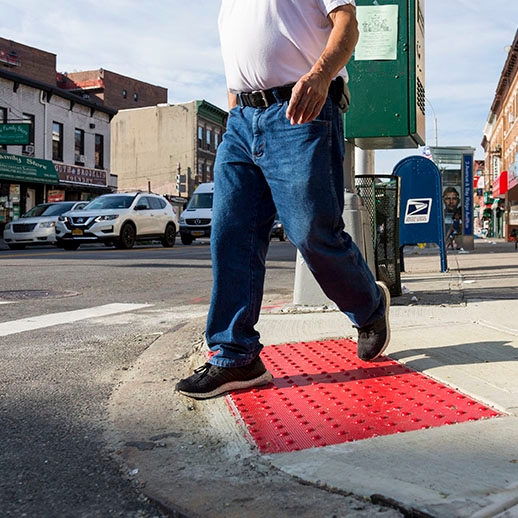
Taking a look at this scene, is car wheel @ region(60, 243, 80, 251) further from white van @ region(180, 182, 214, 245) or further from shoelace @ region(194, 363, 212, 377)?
shoelace @ region(194, 363, 212, 377)

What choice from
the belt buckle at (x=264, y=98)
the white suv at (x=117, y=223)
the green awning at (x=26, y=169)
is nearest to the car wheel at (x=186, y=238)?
the white suv at (x=117, y=223)

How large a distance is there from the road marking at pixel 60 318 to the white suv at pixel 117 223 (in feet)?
43.3

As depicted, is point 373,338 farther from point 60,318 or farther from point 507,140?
point 507,140

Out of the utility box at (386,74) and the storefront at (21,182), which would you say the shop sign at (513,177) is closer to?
the storefront at (21,182)

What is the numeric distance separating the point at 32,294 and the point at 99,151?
3370 cm

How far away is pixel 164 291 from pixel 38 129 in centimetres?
2813

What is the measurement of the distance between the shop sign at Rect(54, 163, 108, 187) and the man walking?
1308 inches

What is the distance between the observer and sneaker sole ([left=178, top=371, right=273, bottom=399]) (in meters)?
2.82

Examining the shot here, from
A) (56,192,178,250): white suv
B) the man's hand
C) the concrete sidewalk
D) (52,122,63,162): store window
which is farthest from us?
(52,122,63,162): store window

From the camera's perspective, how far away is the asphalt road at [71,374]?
1.92 m

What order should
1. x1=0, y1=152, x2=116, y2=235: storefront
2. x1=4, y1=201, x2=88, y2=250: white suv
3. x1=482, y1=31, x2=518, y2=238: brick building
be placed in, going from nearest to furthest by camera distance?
x1=4, y1=201, x2=88, y2=250: white suv, x1=0, y1=152, x2=116, y2=235: storefront, x1=482, y1=31, x2=518, y2=238: brick building

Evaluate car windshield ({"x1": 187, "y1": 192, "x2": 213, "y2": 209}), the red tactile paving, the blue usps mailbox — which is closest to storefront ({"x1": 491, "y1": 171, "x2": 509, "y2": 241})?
car windshield ({"x1": 187, "y1": 192, "x2": 213, "y2": 209})

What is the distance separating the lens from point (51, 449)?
2312 millimetres

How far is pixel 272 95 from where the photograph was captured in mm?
2820
